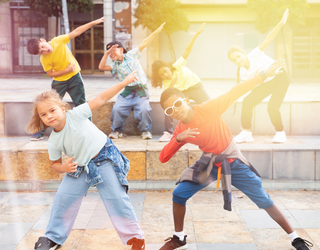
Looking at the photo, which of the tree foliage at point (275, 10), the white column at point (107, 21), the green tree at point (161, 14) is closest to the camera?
the tree foliage at point (275, 10)

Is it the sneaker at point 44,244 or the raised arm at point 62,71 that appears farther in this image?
the raised arm at point 62,71

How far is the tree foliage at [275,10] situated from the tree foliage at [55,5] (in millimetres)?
6830

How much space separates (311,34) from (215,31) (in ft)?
12.8

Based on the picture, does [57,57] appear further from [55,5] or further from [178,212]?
[55,5]

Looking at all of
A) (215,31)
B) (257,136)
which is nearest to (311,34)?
(215,31)

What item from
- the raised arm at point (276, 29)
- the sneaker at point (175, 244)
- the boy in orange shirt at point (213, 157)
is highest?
the raised arm at point (276, 29)

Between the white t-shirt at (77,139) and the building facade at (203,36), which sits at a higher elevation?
the building facade at (203,36)

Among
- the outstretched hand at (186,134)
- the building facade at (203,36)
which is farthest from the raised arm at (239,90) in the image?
the building facade at (203,36)

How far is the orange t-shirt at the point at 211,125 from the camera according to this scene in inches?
119

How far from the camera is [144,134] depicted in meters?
6.05

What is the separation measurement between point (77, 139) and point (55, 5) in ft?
46.8

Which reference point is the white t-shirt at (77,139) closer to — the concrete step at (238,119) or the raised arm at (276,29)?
the raised arm at (276,29)

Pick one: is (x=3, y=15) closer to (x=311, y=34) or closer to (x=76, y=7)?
(x=76, y=7)

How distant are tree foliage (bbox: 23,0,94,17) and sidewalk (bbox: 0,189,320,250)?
12.4 meters
